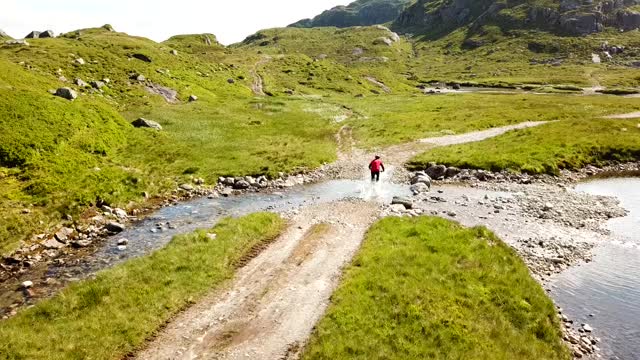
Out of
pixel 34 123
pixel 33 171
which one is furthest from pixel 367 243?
pixel 34 123

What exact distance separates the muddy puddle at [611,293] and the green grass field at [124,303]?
18.9 m

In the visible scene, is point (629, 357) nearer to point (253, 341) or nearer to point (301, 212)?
point (253, 341)

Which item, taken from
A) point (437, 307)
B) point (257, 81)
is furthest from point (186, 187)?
point (257, 81)

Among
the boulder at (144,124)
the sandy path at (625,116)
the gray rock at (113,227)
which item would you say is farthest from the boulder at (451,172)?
the sandy path at (625,116)

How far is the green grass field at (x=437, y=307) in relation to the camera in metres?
19.3

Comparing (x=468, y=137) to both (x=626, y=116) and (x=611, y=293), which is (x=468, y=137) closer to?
(x=626, y=116)

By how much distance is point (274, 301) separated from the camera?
22750 mm

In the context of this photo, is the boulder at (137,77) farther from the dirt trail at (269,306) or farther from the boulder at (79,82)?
the dirt trail at (269,306)

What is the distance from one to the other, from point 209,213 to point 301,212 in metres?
8.08

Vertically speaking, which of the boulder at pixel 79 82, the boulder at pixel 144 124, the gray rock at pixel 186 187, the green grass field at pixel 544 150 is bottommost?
the green grass field at pixel 544 150

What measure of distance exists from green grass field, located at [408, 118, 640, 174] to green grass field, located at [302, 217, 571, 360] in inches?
895

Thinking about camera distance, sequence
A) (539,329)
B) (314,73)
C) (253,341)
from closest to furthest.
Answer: (253,341), (539,329), (314,73)

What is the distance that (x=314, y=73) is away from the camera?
486ft

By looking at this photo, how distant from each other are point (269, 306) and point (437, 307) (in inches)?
325
